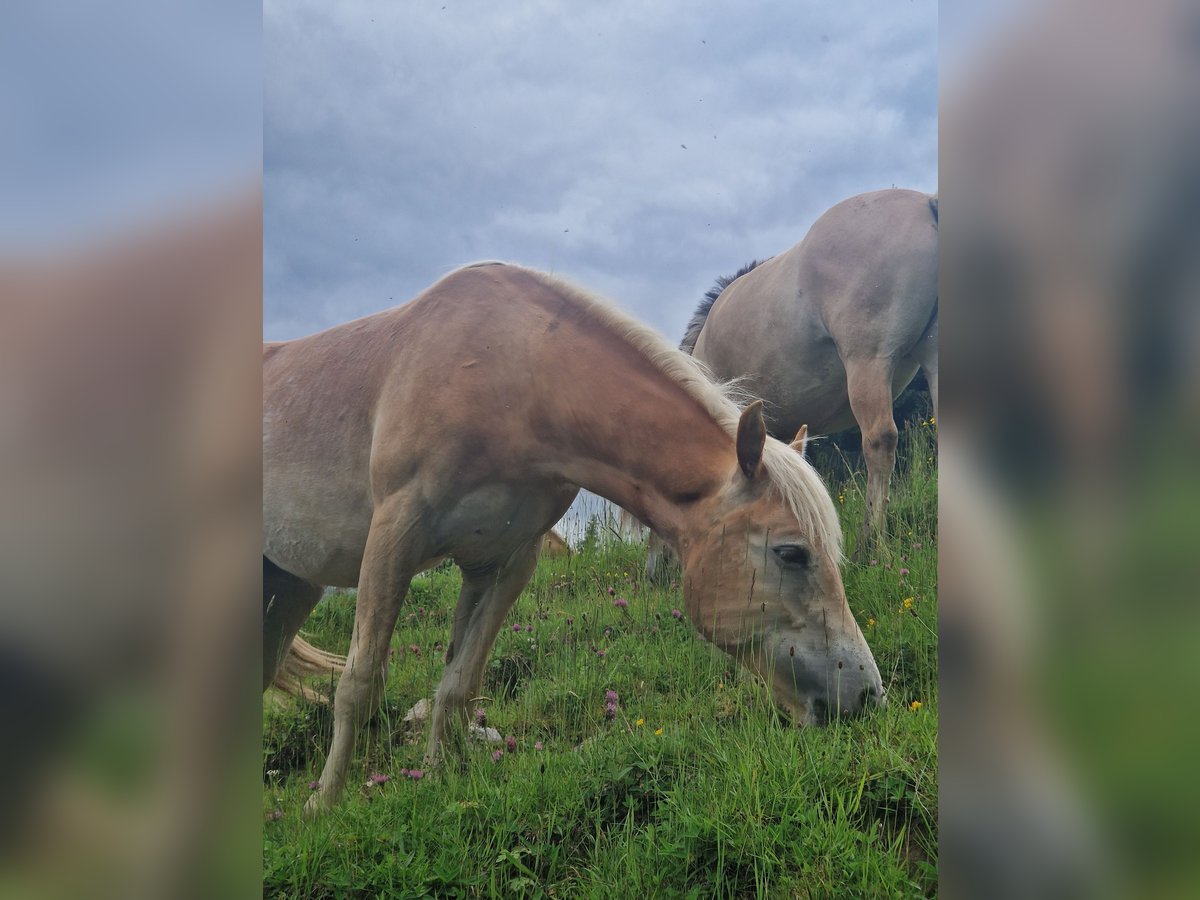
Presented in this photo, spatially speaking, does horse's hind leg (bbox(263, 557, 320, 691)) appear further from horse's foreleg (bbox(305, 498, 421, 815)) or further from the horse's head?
the horse's head

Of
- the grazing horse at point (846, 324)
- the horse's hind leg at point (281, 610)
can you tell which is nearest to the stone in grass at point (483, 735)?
the horse's hind leg at point (281, 610)

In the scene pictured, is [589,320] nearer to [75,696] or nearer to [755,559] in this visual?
[755,559]

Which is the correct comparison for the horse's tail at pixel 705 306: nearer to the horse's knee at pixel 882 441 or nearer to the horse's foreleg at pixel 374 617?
the horse's knee at pixel 882 441

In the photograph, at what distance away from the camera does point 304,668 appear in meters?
3.29

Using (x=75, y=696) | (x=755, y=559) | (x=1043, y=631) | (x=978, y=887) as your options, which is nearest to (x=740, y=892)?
(x=755, y=559)

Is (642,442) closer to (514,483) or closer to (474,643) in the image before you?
(514,483)

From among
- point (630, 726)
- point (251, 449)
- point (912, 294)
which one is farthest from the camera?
point (912, 294)

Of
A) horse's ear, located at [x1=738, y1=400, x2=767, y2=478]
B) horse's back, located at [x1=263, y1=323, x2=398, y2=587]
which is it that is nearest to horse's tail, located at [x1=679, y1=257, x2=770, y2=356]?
horse's ear, located at [x1=738, y1=400, x2=767, y2=478]

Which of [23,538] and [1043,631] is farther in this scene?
[23,538]

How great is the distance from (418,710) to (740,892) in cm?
163

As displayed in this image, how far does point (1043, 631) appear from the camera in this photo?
0.65 m

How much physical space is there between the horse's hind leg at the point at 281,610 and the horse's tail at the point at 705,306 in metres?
2.28

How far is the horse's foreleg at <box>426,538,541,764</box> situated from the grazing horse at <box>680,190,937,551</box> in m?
1.41

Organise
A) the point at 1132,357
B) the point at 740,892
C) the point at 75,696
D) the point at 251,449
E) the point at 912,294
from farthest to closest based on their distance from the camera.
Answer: the point at 912,294 → the point at 740,892 → the point at 251,449 → the point at 75,696 → the point at 1132,357
